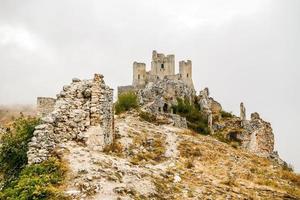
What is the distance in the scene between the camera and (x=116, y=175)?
1605cm

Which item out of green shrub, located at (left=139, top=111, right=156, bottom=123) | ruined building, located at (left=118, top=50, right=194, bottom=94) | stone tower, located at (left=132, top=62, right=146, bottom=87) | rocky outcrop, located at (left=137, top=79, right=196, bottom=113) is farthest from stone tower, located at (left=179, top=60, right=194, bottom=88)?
green shrub, located at (left=139, top=111, right=156, bottom=123)

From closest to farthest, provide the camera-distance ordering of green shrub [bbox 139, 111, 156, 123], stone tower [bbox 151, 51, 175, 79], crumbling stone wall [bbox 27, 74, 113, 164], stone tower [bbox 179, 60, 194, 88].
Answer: crumbling stone wall [bbox 27, 74, 113, 164]
green shrub [bbox 139, 111, 156, 123]
stone tower [bbox 179, 60, 194, 88]
stone tower [bbox 151, 51, 175, 79]

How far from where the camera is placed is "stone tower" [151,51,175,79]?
339 feet

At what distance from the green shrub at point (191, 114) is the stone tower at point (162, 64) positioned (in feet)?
165

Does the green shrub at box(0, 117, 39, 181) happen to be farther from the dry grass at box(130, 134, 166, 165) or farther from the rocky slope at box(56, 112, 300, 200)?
the dry grass at box(130, 134, 166, 165)

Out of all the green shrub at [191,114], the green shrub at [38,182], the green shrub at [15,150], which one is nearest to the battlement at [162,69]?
the green shrub at [191,114]

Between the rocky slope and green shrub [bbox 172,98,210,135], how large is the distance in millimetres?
18186

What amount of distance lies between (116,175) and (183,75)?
86248 mm

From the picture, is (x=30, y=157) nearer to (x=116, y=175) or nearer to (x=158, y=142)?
(x=116, y=175)

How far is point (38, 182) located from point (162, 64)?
3551 inches

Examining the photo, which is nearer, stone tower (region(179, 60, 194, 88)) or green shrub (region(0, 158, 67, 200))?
green shrub (region(0, 158, 67, 200))

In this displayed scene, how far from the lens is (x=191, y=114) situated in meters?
49.1

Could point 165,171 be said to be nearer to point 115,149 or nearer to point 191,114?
point 115,149

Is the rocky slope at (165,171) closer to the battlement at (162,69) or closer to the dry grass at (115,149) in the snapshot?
the dry grass at (115,149)
